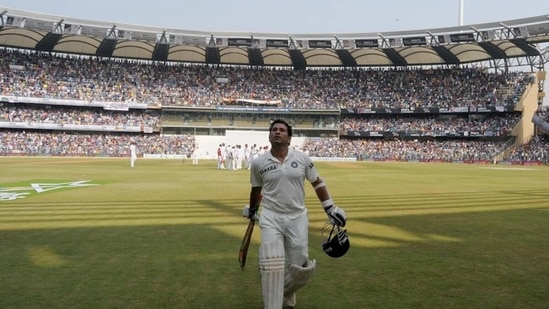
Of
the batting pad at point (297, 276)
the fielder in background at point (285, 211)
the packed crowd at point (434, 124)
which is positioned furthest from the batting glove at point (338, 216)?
the packed crowd at point (434, 124)

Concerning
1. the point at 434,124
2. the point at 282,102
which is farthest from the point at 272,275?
the point at 282,102

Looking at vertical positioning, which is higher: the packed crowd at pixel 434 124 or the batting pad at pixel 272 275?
the packed crowd at pixel 434 124

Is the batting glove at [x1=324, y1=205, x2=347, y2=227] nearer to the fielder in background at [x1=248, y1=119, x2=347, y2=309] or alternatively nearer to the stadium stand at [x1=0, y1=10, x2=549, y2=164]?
the fielder in background at [x1=248, y1=119, x2=347, y2=309]

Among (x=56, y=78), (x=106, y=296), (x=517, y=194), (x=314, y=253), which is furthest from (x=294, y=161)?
(x=56, y=78)

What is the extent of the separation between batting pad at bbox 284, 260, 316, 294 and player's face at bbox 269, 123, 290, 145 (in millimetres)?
1416

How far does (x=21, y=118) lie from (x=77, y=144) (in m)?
8.07

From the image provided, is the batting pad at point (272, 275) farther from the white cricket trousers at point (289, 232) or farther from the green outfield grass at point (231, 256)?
the green outfield grass at point (231, 256)

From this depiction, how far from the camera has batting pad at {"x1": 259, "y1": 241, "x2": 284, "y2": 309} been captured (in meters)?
4.84

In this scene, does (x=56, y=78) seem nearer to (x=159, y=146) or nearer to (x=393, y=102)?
(x=159, y=146)

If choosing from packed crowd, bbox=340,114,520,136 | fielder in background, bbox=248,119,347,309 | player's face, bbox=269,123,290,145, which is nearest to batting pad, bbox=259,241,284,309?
fielder in background, bbox=248,119,347,309

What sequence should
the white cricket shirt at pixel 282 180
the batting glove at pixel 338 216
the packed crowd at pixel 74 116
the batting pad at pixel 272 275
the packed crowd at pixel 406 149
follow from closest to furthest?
the batting pad at pixel 272 275
the white cricket shirt at pixel 282 180
the batting glove at pixel 338 216
the packed crowd at pixel 406 149
the packed crowd at pixel 74 116

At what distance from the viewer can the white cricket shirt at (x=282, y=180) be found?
525 cm

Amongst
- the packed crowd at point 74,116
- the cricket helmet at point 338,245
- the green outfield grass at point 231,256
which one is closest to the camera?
the cricket helmet at point 338,245

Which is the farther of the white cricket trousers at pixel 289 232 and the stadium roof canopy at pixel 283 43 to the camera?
the stadium roof canopy at pixel 283 43
